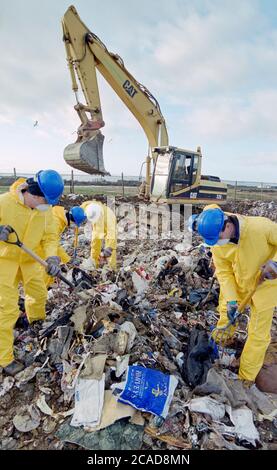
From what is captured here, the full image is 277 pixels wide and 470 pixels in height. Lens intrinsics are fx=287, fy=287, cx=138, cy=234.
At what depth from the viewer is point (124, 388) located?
2266mm

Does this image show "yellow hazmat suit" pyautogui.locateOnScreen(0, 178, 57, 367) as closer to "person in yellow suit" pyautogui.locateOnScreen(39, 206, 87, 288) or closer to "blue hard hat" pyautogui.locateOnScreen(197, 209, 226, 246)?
"person in yellow suit" pyautogui.locateOnScreen(39, 206, 87, 288)

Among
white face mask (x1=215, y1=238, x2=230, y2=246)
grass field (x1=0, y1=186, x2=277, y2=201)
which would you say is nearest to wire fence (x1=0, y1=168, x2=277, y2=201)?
grass field (x1=0, y1=186, x2=277, y2=201)

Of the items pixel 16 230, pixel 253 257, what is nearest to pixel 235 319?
pixel 253 257

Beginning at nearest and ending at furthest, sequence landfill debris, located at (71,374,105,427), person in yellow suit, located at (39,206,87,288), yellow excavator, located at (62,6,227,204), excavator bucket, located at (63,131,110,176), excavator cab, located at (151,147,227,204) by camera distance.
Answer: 1. landfill debris, located at (71,374,105,427)
2. person in yellow suit, located at (39,206,87,288)
3. excavator bucket, located at (63,131,110,176)
4. yellow excavator, located at (62,6,227,204)
5. excavator cab, located at (151,147,227,204)

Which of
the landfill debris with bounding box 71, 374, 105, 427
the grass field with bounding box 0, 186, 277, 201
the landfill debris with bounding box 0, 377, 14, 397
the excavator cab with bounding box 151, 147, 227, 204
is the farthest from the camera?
the grass field with bounding box 0, 186, 277, 201

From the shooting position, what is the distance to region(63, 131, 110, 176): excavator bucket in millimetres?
6246

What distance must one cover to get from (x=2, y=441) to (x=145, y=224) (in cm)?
816

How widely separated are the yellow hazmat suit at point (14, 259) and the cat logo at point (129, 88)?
6.24 m

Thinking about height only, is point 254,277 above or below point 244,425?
above

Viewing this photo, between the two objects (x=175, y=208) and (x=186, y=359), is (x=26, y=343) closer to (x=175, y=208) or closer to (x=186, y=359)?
(x=186, y=359)

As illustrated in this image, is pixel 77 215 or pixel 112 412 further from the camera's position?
pixel 77 215

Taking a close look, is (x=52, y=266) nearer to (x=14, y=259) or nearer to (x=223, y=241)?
(x=14, y=259)

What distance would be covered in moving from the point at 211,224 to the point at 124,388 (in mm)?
1535

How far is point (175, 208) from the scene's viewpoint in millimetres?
9656
